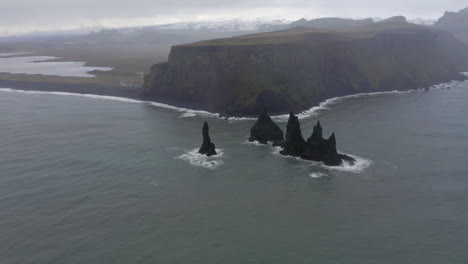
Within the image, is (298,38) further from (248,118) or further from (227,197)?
(227,197)

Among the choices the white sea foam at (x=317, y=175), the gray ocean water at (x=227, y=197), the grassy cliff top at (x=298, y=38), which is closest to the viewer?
the gray ocean water at (x=227, y=197)

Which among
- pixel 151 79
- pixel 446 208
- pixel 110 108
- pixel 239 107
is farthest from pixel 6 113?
pixel 446 208

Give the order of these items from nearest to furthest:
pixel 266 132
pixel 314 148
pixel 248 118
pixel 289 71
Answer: pixel 314 148 → pixel 266 132 → pixel 248 118 → pixel 289 71

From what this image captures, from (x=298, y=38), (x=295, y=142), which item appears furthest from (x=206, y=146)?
(x=298, y=38)

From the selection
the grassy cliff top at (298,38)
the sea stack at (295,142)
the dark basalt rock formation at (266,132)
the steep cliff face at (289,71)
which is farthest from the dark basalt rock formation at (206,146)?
the grassy cliff top at (298,38)

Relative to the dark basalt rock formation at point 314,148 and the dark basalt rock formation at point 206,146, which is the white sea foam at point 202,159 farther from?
the dark basalt rock formation at point 314,148
